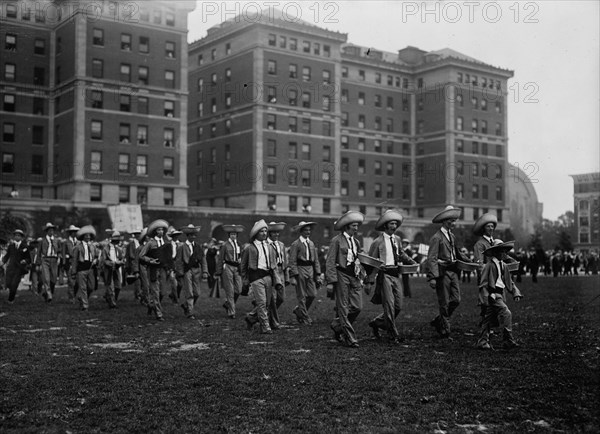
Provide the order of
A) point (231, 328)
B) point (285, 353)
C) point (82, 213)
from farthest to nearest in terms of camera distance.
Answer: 1. point (82, 213)
2. point (231, 328)
3. point (285, 353)

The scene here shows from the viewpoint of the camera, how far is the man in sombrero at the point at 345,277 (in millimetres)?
12875

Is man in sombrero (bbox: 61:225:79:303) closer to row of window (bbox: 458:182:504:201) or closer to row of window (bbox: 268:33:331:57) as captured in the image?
row of window (bbox: 268:33:331:57)

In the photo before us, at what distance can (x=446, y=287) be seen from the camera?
13555 mm

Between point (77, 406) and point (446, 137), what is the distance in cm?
9222

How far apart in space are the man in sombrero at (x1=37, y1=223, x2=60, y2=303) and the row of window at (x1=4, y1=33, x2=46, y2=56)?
51269 mm

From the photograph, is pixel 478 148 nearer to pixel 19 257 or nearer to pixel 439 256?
pixel 19 257

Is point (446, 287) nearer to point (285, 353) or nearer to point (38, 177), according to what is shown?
point (285, 353)

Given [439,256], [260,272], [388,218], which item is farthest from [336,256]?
[260,272]

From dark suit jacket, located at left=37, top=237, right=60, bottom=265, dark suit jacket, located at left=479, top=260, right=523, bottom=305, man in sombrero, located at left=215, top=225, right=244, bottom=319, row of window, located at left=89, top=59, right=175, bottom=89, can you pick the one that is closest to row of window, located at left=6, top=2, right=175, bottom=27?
row of window, located at left=89, top=59, right=175, bottom=89

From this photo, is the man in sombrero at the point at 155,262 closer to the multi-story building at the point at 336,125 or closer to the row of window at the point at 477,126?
the multi-story building at the point at 336,125

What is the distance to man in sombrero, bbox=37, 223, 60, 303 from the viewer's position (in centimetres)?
2306

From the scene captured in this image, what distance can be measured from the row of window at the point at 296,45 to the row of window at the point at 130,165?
18.3m

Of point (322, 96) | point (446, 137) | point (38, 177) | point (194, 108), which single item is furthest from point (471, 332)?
point (446, 137)

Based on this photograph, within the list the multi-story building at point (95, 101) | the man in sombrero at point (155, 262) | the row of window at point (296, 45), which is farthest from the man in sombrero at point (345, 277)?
the row of window at point (296, 45)
